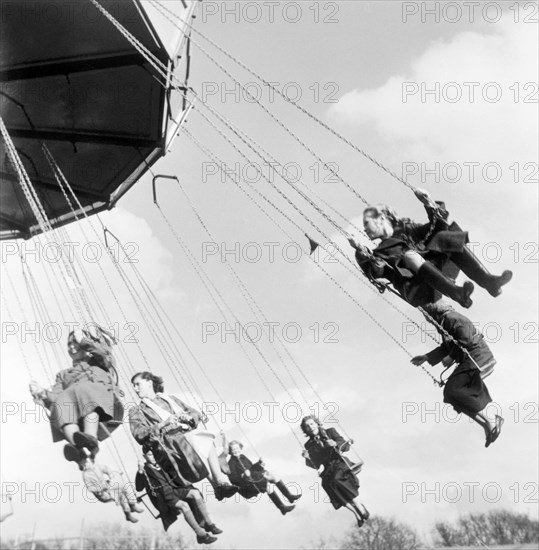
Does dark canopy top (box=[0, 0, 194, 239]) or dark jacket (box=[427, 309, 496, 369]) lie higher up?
dark canopy top (box=[0, 0, 194, 239])

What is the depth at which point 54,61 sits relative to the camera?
10.8 m

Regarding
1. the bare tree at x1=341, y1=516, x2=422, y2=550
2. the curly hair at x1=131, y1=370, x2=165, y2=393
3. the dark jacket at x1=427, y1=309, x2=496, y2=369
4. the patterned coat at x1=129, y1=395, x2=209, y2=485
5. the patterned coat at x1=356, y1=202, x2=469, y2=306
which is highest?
the bare tree at x1=341, y1=516, x2=422, y2=550

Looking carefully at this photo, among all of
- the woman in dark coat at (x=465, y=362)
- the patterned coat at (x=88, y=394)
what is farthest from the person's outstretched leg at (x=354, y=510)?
the woman in dark coat at (x=465, y=362)

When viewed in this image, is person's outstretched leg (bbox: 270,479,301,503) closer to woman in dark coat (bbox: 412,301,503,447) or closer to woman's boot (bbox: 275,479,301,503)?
woman's boot (bbox: 275,479,301,503)

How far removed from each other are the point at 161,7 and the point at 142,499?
6.27 meters

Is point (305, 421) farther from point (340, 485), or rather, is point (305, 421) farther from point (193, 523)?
point (193, 523)

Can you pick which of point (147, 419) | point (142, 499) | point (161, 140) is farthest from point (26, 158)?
point (142, 499)

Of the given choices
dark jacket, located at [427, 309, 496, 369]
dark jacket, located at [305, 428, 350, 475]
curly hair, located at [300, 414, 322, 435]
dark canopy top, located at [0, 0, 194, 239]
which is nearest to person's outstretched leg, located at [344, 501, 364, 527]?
dark jacket, located at [305, 428, 350, 475]

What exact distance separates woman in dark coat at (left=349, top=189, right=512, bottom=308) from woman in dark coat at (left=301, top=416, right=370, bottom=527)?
396cm

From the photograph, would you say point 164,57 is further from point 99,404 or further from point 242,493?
point 242,493

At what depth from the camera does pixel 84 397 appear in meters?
8.72

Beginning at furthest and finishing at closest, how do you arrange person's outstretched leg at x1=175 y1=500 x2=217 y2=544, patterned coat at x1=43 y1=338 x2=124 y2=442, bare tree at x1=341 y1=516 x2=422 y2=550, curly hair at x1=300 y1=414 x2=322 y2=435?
bare tree at x1=341 y1=516 x2=422 y2=550 < curly hair at x1=300 y1=414 x2=322 y2=435 < person's outstretched leg at x1=175 y1=500 x2=217 y2=544 < patterned coat at x1=43 y1=338 x2=124 y2=442

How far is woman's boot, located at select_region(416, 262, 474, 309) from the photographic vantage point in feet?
21.2

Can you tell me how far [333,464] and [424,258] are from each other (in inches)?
171
